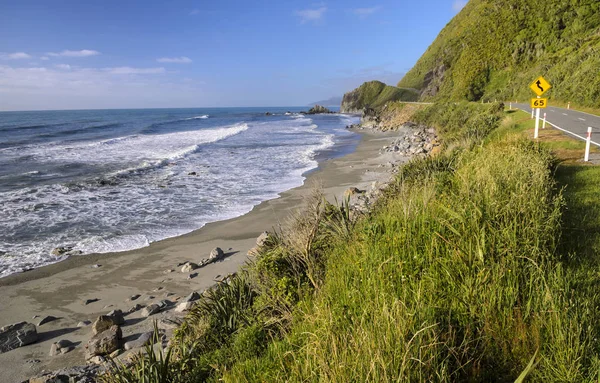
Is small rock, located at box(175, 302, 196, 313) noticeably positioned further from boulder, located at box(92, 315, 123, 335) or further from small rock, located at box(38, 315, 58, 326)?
small rock, located at box(38, 315, 58, 326)

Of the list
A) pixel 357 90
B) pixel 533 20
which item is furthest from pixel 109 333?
pixel 357 90

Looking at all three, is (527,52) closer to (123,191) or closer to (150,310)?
(123,191)

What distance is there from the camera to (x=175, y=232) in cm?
1287

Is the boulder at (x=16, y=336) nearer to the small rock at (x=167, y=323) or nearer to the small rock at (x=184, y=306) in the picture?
the small rock at (x=167, y=323)

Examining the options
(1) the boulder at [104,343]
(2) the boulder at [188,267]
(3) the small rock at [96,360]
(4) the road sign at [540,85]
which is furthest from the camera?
(4) the road sign at [540,85]

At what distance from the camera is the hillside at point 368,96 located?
344 ft

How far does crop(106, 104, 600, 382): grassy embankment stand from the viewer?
3125mm

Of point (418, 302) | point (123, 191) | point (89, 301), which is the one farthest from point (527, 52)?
point (418, 302)

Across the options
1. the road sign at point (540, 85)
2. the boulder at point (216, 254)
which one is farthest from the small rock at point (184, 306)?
the road sign at point (540, 85)

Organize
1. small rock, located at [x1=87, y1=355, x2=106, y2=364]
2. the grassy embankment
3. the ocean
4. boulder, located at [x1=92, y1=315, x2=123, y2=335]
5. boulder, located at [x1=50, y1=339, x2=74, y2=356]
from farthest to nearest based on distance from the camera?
the ocean
boulder, located at [x1=92, y1=315, x2=123, y2=335]
boulder, located at [x1=50, y1=339, x2=74, y2=356]
small rock, located at [x1=87, y1=355, x2=106, y2=364]
the grassy embankment

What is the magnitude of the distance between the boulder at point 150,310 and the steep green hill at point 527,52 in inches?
1270

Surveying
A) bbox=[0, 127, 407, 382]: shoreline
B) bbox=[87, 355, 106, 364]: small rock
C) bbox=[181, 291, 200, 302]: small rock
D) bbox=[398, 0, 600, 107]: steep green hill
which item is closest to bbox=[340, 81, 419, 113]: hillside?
bbox=[398, 0, 600, 107]: steep green hill

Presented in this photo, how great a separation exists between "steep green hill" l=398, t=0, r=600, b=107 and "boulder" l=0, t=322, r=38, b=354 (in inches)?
1350

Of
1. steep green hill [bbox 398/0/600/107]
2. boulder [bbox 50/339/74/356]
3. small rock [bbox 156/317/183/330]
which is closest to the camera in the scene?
boulder [bbox 50/339/74/356]
